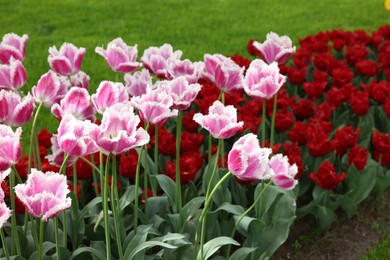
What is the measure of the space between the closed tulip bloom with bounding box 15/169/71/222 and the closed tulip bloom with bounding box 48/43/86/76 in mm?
895

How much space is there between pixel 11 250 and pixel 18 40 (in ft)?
2.57

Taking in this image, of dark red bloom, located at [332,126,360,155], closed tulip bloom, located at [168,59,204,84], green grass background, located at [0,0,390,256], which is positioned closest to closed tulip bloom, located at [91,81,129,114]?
closed tulip bloom, located at [168,59,204,84]

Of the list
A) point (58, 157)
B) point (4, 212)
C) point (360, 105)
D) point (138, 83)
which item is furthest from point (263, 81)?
point (360, 105)

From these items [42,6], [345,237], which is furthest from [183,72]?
[42,6]

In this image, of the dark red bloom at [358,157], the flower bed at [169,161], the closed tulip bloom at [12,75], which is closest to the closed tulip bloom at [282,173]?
the flower bed at [169,161]

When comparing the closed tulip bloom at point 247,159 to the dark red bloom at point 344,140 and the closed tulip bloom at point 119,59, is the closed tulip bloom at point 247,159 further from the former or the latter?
the dark red bloom at point 344,140

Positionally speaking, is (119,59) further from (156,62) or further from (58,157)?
(58,157)

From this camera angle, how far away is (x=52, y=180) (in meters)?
1.68

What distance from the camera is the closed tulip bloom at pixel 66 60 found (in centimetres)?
251

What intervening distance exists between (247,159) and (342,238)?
1419 millimetres

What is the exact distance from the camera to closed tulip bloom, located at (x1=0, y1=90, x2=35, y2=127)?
6.59 feet

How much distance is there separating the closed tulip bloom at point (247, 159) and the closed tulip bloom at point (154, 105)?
0.28 metres

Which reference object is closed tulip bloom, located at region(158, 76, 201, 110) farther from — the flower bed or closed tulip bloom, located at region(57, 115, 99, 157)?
closed tulip bloom, located at region(57, 115, 99, 157)

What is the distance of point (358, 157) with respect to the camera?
9.98ft
